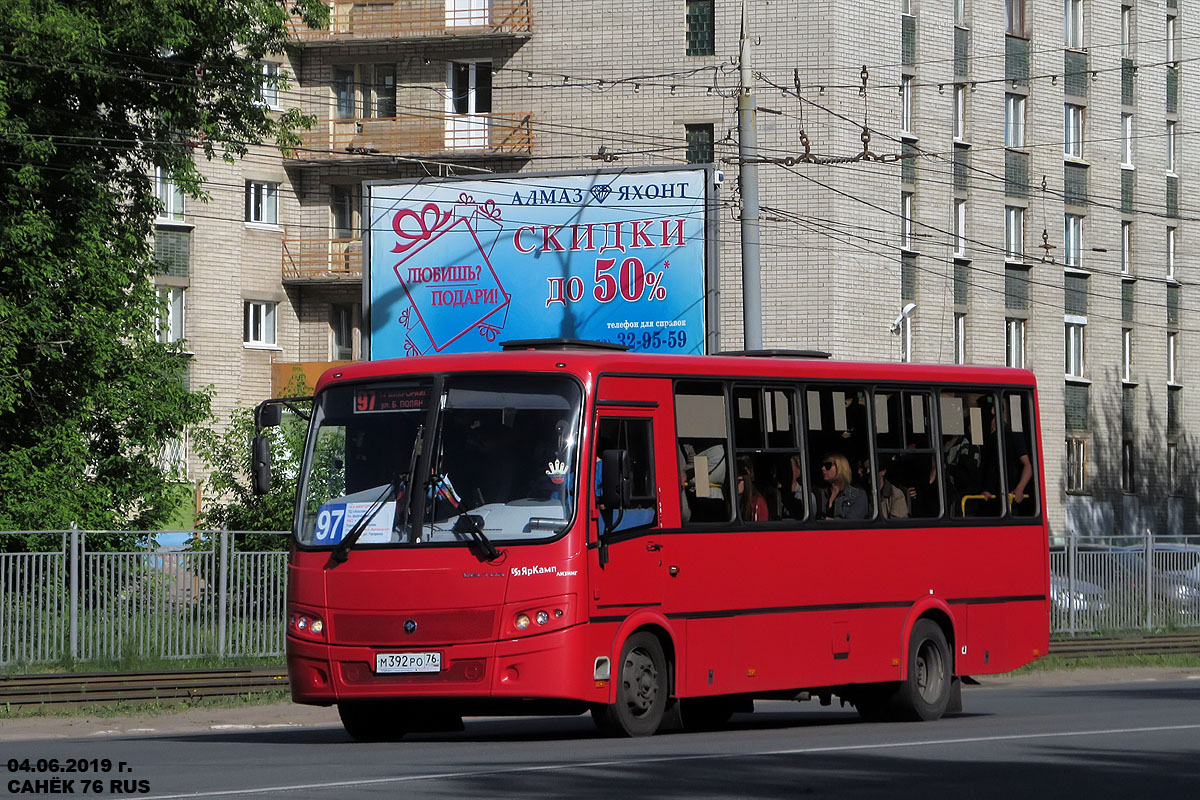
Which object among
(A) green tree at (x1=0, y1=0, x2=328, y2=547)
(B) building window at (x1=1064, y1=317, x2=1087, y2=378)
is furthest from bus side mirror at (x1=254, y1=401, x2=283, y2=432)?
(B) building window at (x1=1064, y1=317, x2=1087, y2=378)

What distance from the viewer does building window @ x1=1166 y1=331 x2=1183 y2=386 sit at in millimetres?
60906

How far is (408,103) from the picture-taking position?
54.9 metres

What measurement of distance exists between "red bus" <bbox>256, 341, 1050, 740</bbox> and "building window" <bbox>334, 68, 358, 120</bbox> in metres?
38.0

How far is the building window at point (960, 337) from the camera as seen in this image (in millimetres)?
53594

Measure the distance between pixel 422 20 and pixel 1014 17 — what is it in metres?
14.8

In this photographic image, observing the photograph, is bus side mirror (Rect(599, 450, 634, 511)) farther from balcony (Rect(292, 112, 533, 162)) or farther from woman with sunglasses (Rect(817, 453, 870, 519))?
balcony (Rect(292, 112, 533, 162))

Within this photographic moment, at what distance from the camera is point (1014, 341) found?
5566cm

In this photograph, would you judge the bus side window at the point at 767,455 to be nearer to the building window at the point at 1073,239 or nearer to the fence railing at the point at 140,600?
the fence railing at the point at 140,600

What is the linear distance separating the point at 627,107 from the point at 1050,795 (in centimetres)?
4036

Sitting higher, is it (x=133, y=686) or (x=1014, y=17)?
(x=1014, y=17)

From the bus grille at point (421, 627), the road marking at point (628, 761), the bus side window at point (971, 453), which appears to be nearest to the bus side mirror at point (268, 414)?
Result: the bus grille at point (421, 627)

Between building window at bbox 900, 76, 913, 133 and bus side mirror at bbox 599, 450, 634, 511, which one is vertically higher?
building window at bbox 900, 76, 913, 133

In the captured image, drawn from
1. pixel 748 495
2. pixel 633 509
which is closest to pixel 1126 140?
pixel 748 495
